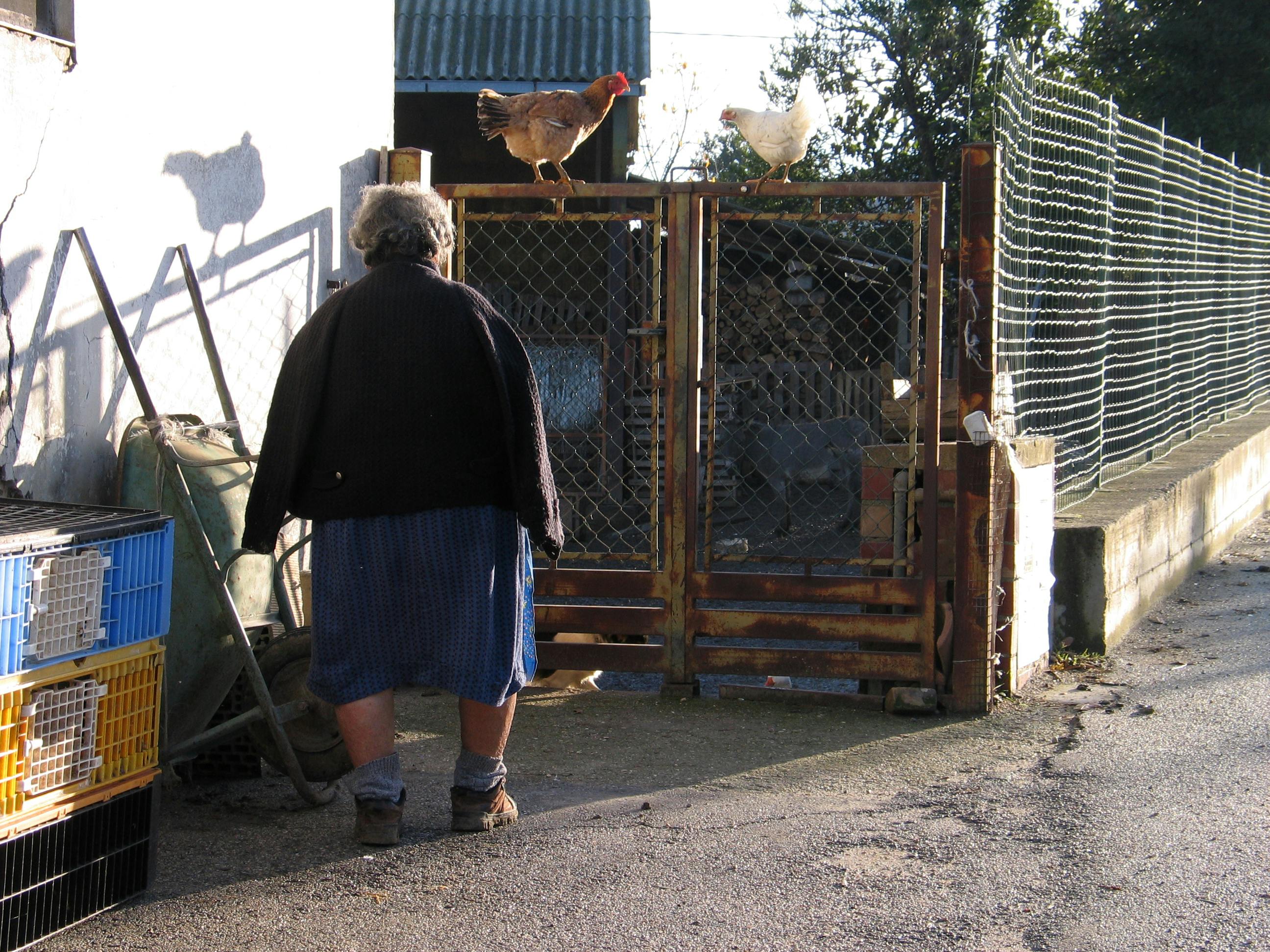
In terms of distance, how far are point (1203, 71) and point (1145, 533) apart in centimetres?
1609

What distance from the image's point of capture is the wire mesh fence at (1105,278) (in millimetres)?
5582

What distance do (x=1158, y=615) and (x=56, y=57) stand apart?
18.8 feet

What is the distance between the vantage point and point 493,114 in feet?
18.8

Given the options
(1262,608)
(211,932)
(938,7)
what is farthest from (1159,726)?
(938,7)

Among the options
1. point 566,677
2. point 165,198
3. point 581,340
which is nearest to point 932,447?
point 566,677

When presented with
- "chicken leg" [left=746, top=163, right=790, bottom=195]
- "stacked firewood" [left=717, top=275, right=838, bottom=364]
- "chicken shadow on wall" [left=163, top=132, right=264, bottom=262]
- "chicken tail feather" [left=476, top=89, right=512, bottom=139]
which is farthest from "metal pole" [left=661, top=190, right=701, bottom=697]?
"stacked firewood" [left=717, top=275, right=838, bottom=364]

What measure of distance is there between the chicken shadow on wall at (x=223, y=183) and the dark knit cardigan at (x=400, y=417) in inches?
43.2

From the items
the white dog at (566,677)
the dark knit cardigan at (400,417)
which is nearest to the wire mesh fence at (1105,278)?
the white dog at (566,677)

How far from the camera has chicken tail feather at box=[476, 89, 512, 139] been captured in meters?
5.70

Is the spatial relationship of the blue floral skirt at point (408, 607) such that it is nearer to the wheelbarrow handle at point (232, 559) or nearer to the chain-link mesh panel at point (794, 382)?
the wheelbarrow handle at point (232, 559)

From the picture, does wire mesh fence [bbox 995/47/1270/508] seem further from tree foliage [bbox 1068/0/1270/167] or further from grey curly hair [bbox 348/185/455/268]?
tree foliage [bbox 1068/0/1270/167]

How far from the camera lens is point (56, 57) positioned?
3.63m

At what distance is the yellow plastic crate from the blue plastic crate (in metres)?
0.03

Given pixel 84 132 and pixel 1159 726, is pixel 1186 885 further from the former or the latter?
pixel 84 132
